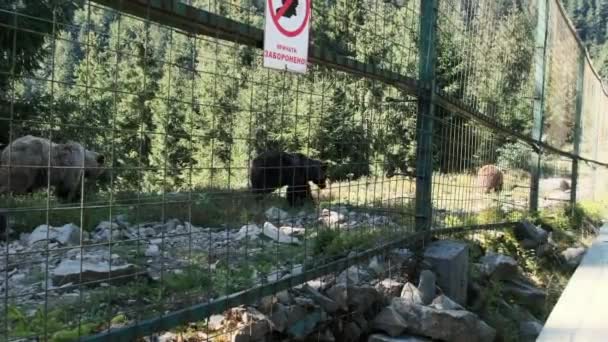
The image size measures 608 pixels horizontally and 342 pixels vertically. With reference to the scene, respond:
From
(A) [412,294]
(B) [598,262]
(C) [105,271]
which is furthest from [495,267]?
(C) [105,271]

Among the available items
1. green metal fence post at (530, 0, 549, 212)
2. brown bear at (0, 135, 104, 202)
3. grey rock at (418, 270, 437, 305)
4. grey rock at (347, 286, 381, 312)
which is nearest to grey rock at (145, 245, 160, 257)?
grey rock at (347, 286, 381, 312)

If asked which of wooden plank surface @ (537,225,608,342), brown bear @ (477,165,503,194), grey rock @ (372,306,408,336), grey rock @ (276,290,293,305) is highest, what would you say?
brown bear @ (477,165,503,194)

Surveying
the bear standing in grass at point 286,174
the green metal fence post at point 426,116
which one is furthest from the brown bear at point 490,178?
the green metal fence post at point 426,116

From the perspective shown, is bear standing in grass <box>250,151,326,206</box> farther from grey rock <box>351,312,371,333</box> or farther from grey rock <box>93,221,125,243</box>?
grey rock <box>93,221,125,243</box>

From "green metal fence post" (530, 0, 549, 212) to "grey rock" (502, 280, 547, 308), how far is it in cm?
390

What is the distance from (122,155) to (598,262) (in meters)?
2.79

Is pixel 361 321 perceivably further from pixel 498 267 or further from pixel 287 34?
pixel 498 267

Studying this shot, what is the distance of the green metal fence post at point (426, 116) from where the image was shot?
527cm

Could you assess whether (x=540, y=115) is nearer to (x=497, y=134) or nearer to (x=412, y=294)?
(x=497, y=134)

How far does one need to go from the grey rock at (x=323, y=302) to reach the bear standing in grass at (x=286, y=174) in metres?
0.72

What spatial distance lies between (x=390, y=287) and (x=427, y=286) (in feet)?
0.97

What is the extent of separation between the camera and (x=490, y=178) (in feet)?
28.1

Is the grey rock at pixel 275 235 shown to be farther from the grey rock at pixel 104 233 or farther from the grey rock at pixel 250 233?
the grey rock at pixel 104 233

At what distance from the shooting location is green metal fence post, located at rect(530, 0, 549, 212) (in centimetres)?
1002
